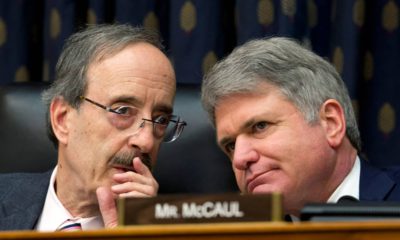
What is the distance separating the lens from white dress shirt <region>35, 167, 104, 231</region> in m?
2.53

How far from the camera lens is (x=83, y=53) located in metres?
2.59

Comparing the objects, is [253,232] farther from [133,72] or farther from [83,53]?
[83,53]

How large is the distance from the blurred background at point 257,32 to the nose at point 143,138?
0.68m

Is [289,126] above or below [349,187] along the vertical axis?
above

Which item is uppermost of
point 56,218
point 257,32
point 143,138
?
point 257,32

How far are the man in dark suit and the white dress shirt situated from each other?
41 cm

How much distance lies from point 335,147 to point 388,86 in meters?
0.75

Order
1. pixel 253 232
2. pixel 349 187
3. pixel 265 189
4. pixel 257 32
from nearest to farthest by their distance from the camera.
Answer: pixel 253 232, pixel 265 189, pixel 349 187, pixel 257 32

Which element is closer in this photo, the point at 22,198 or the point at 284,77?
the point at 284,77

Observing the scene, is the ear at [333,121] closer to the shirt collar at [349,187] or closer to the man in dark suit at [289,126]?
the man in dark suit at [289,126]

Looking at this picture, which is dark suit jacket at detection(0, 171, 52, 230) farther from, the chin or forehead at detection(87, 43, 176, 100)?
the chin

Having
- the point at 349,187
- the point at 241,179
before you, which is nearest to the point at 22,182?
the point at 241,179

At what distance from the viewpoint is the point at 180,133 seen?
101 inches

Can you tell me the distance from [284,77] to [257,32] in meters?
0.69
